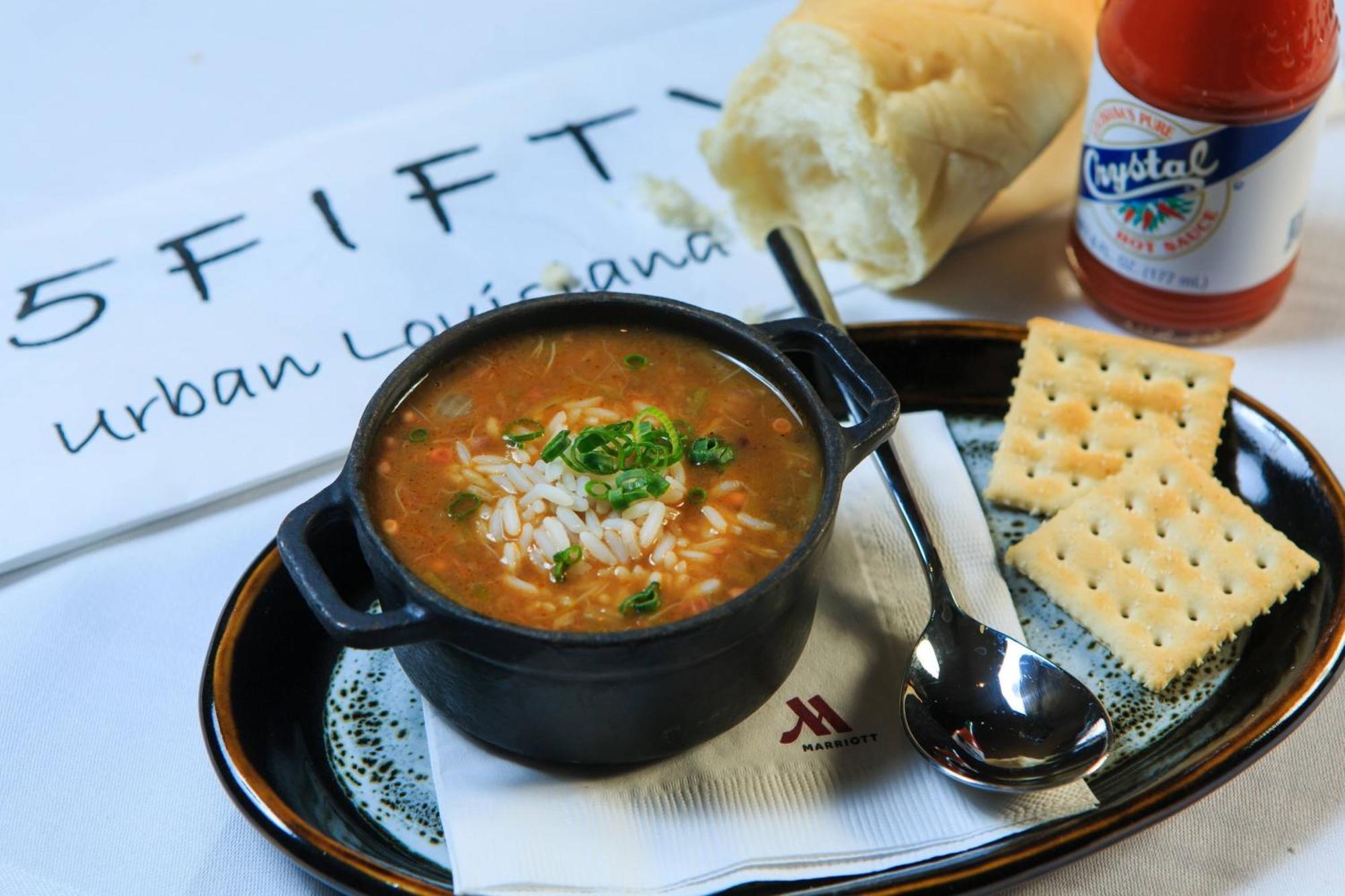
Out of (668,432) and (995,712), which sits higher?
(668,432)

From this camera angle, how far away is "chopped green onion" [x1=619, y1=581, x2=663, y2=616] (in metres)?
1.85

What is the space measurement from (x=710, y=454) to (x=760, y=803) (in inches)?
19.4

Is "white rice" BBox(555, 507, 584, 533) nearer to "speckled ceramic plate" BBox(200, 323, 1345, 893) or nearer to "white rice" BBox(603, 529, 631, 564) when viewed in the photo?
"white rice" BBox(603, 529, 631, 564)

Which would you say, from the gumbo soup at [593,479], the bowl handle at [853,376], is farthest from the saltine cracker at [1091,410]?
the gumbo soup at [593,479]

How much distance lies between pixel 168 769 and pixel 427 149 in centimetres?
171

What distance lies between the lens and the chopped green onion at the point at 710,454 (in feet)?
6.64

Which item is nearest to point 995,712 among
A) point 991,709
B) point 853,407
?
point 991,709

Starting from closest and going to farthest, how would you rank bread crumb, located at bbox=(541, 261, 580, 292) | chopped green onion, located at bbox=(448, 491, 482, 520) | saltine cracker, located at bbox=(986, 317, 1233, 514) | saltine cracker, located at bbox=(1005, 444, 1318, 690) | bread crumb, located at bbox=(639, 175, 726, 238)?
chopped green onion, located at bbox=(448, 491, 482, 520) < saltine cracker, located at bbox=(1005, 444, 1318, 690) < saltine cracker, located at bbox=(986, 317, 1233, 514) < bread crumb, located at bbox=(541, 261, 580, 292) < bread crumb, located at bbox=(639, 175, 726, 238)

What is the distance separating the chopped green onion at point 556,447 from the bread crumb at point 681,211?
121 cm

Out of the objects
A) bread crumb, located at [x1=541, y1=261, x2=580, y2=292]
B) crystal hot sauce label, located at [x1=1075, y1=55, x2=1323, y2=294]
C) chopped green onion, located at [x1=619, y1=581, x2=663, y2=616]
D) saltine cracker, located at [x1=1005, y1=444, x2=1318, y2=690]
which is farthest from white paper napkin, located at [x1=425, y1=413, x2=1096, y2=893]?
bread crumb, located at [x1=541, y1=261, x2=580, y2=292]

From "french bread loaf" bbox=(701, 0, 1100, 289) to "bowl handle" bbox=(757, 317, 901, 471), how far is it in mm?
700

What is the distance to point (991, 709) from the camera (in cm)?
201

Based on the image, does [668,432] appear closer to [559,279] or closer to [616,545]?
[616,545]

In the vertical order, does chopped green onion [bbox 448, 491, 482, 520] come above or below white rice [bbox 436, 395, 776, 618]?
above
